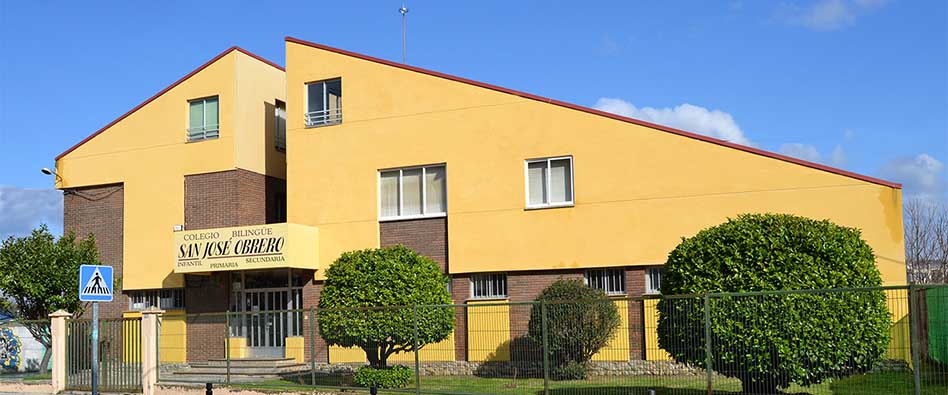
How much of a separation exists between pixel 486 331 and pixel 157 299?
12.1 m

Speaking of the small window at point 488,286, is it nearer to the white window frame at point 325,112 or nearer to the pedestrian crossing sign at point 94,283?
the white window frame at point 325,112

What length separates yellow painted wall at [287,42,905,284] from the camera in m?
23.4

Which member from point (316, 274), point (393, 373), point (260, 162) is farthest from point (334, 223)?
point (393, 373)

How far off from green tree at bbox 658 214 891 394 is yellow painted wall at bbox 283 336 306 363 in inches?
535

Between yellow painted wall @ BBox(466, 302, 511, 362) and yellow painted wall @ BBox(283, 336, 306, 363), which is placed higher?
yellow painted wall @ BBox(466, 302, 511, 362)

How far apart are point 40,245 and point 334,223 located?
9374 millimetres

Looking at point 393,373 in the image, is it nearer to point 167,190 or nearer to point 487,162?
point 487,162

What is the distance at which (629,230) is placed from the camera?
81.7 feet

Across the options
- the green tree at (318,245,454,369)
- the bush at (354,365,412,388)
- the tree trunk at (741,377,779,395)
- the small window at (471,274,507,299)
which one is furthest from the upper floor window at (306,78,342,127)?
the tree trunk at (741,377,779,395)

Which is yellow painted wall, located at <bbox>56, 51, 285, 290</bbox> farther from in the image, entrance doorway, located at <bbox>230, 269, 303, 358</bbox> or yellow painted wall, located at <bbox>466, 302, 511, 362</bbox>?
yellow painted wall, located at <bbox>466, 302, 511, 362</bbox>

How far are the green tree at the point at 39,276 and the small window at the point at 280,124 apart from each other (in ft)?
23.2

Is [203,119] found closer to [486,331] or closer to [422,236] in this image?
[422,236]

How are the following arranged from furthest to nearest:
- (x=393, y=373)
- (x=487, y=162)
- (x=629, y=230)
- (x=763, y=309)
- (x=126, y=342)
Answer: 1. (x=487, y=162)
2. (x=629, y=230)
3. (x=126, y=342)
4. (x=393, y=373)
5. (x=763, y=309)

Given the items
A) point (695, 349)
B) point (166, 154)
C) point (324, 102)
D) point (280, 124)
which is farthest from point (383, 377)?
point (166, 154)
